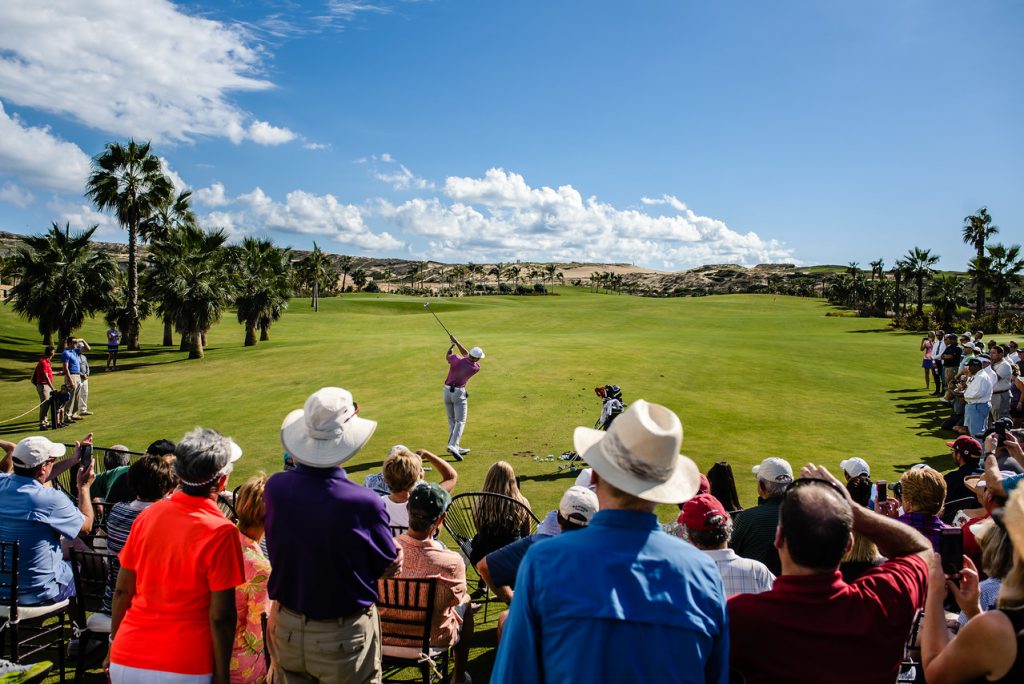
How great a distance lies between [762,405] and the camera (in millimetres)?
19125

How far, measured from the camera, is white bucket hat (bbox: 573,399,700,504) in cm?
256

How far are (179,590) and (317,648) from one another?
2.80 ft

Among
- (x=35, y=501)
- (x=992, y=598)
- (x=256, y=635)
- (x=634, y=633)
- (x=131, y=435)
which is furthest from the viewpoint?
(x=131, y=435)

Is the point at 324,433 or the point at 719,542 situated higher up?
the point at 324,433

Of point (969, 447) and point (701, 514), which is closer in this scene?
point (701, 514)

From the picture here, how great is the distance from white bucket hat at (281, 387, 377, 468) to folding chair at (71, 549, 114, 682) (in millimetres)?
2545

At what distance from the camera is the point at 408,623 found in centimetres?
482

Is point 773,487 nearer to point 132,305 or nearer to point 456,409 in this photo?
point 456,409

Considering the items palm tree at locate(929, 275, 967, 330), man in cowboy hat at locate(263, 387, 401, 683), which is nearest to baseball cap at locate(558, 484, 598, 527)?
man in cowboy hat at locate(263, 387, 401, 683)

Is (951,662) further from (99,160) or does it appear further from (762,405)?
(99,160)

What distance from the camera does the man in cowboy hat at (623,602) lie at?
7.63 feet

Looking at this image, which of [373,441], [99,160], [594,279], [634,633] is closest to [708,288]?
[594,279]

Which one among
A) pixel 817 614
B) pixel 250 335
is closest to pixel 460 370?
pixel 817 614

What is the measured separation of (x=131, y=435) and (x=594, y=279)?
16376 cm
